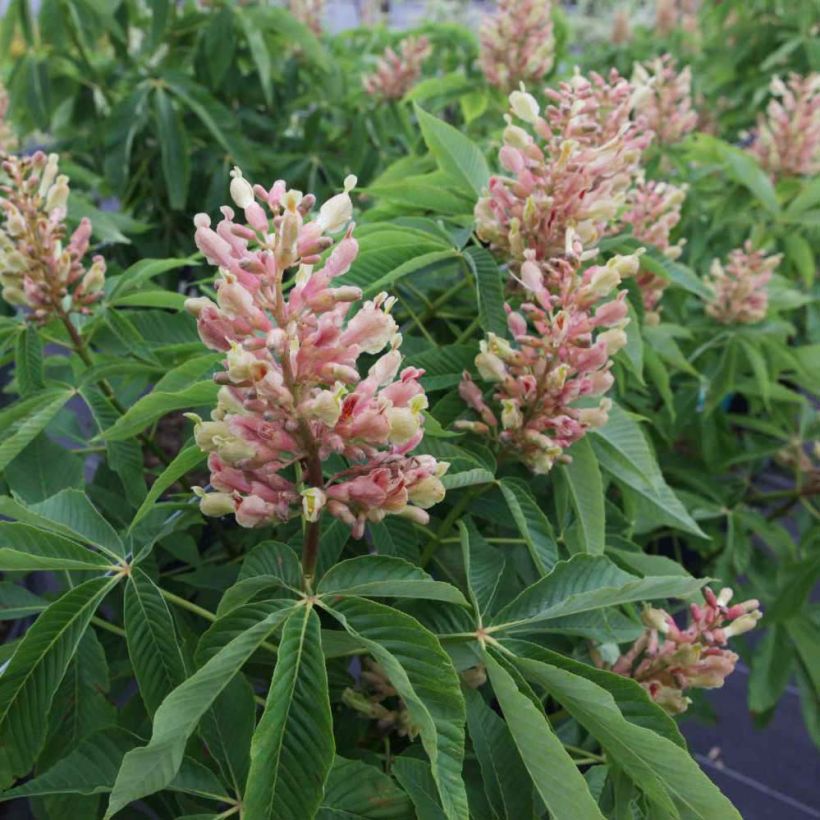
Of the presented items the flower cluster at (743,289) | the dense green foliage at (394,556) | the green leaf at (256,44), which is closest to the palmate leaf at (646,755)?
the dense green foliage at (394,556)

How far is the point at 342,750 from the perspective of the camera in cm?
87

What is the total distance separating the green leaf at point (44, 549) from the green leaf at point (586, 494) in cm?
47

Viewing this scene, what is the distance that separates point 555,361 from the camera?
0.80m

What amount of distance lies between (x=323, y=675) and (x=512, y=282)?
0.54m

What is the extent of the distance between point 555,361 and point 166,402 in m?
0.38

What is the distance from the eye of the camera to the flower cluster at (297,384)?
588mm

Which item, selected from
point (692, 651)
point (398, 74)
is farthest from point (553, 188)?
point (398, 74)

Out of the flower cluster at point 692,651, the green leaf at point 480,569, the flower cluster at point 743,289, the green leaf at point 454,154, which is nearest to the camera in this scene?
the green leaf at point 480,569

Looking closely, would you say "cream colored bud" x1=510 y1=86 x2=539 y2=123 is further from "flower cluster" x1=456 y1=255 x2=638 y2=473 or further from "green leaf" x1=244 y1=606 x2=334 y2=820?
"green leaf" x1=244 y1=606 x2=334 y2=820

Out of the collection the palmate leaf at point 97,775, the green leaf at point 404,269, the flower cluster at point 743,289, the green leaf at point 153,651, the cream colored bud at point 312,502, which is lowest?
the palmate leaf at point 97,775

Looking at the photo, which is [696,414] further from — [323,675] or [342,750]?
[323,675]

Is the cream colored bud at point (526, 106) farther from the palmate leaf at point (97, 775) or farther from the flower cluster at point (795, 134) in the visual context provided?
the flower cluster at point (795, 134)

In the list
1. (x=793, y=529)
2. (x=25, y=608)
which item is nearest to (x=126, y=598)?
(x=25, y=608)

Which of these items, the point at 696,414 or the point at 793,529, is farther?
the point at 793,529
